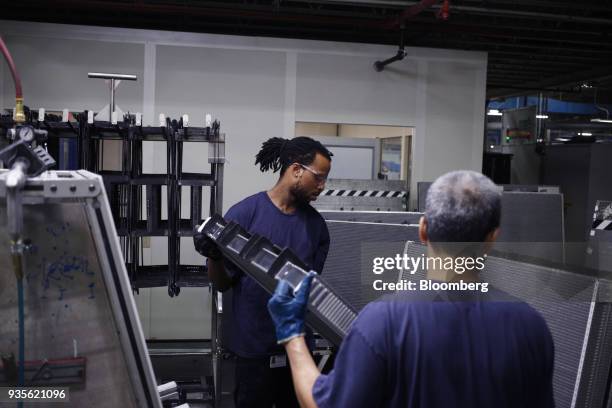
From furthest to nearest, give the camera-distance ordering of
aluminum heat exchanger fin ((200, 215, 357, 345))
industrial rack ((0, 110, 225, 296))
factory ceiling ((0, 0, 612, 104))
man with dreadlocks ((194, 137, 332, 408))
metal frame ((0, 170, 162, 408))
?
factory ceiling ((0, 0, 612, 104)) < industrial rack ((0, 110, 225, 296)) < man with dreadlocks ((194, 137, 332, 408)) < aluminum heat exchanger fin ((200, 215, 357, 345)) < metal frame ((0, 170, 162, 408))

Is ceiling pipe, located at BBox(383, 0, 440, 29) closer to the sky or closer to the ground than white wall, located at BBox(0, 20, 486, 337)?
closer to the sky

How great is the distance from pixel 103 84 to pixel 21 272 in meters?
4.08

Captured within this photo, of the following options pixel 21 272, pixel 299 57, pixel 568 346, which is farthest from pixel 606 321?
pixel 299 57

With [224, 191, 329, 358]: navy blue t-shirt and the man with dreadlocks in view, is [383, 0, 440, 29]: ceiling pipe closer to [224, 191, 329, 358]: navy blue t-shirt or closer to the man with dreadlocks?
the man with dreadlocks

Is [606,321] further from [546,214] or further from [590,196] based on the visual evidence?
[590,196]

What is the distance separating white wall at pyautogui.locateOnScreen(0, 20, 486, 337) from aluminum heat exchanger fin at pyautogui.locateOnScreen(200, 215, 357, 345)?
3131 mm

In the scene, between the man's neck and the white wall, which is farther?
the white wall

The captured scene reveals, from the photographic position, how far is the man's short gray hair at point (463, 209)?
1.04 metres

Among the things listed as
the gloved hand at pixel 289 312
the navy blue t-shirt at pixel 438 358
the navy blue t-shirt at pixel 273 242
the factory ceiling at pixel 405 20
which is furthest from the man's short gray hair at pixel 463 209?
the factory ceiling at pixel 405 20

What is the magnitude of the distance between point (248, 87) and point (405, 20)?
4.72 ft

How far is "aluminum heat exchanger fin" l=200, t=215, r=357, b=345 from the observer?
54.6 inches

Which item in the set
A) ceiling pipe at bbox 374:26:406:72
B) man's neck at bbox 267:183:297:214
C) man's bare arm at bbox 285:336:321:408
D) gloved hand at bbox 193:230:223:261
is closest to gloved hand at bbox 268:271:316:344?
man's bare arm at bbox 285:336:321:408

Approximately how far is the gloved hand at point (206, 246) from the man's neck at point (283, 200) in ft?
1.04

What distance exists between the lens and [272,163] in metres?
2.78
